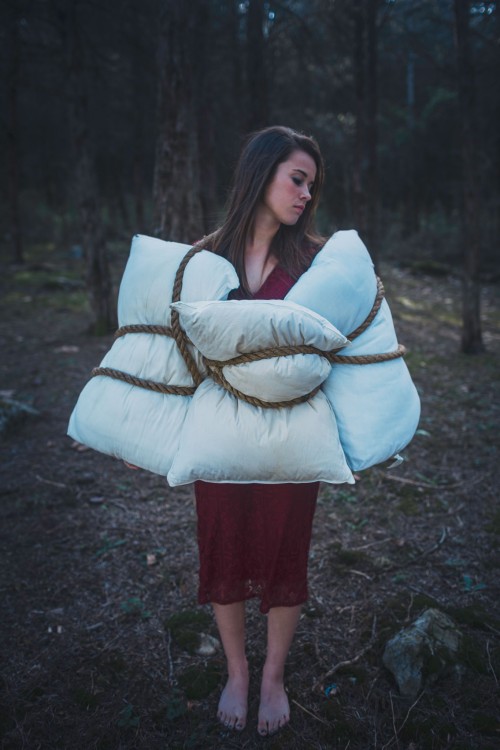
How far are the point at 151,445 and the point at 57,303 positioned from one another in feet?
27.7

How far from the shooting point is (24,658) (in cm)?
203

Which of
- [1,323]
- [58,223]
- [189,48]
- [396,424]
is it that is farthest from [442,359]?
[58,223]

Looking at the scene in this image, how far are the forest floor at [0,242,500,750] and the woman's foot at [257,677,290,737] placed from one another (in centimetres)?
4

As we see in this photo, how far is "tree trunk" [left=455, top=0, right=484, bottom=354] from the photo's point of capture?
5.12 meters

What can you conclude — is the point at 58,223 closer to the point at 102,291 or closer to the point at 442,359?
the point at 102,291

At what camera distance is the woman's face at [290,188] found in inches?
66.1

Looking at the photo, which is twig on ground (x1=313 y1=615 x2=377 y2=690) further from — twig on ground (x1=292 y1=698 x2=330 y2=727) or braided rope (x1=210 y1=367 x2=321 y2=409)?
braided rope (x1=210 y1=367 x2=321 y2=409)

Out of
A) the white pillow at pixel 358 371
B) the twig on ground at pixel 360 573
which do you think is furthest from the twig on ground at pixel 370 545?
the white pillow at pixel 358 371

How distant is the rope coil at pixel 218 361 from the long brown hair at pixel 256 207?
17cm

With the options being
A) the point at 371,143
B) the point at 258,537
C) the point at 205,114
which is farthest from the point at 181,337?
the point at 205,114

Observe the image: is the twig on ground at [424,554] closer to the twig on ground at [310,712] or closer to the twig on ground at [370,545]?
the twig on ground at [370,545]

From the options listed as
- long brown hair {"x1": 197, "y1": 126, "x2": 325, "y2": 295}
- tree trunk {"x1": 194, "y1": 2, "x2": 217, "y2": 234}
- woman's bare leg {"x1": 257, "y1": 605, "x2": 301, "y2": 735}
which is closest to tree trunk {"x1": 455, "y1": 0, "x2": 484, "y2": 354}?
tree trunk {"x1": 194, "y1": 2, "x2": 217, "y2": 234}

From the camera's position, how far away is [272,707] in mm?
1778

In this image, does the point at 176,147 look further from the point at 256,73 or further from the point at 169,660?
the point at 169,660
